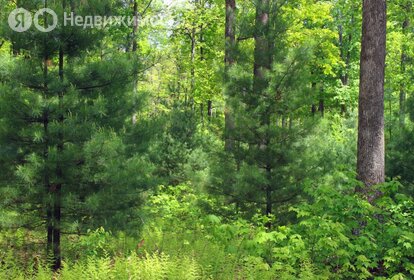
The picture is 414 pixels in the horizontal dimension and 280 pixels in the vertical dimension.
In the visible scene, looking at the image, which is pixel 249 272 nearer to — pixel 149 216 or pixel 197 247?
pixel 197 247

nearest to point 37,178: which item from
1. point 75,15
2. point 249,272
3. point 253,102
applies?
point 75,15

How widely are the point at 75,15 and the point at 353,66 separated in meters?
22.5

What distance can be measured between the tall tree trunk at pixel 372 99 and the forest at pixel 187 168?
22 mm

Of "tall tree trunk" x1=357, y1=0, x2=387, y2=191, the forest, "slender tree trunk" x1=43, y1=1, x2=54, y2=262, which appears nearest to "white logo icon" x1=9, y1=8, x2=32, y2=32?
the forest

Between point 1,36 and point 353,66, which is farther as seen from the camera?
point 353,66

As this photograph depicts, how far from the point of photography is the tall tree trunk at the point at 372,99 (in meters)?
8.37

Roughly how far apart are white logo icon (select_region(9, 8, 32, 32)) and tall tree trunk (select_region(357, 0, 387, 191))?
6.47m

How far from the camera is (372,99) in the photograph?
8.47 m

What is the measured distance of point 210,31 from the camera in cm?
2533

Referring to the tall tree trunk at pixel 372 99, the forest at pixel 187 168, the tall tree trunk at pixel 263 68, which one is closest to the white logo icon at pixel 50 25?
the forest at pixel 187 168

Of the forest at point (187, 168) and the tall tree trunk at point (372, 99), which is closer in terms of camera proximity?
the forest at point (187, 168)

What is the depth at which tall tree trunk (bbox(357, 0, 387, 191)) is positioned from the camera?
8.37 m

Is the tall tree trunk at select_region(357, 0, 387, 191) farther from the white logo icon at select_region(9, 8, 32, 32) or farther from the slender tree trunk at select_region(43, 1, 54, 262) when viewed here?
the white logo icon at select_region(9, 8, 32, 32)

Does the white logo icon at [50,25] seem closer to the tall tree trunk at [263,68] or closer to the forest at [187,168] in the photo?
the forest at [187,168]
